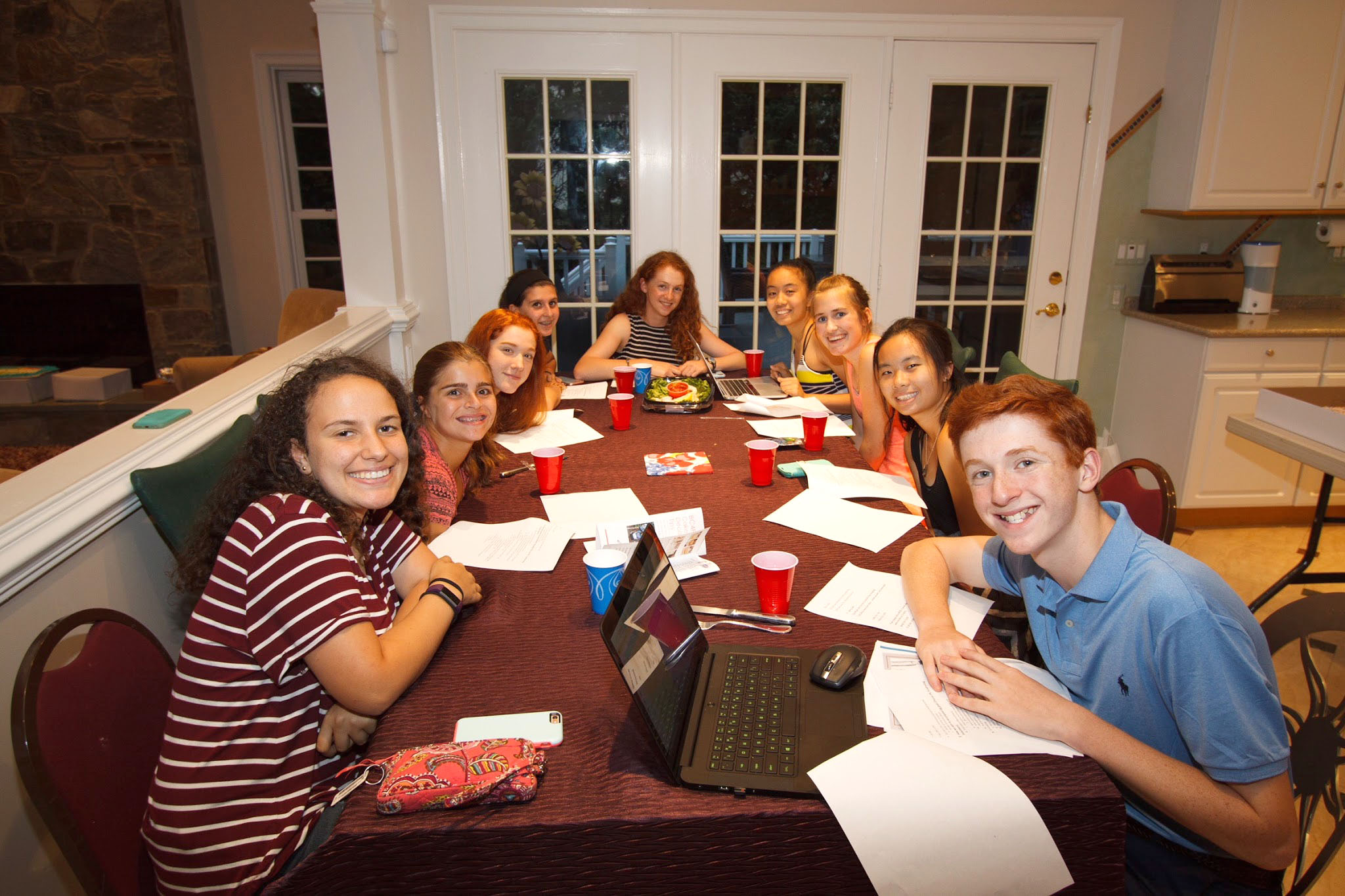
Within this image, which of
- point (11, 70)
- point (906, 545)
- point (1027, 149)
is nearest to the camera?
point (906, 545)

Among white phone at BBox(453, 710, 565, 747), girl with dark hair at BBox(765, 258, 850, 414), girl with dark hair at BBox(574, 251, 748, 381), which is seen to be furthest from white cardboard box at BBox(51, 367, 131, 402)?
white phone at BBox(453, 710, 565, 747)

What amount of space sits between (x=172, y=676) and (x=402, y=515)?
1.49 ft

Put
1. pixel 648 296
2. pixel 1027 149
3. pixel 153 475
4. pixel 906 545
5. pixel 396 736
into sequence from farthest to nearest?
pixel 1027 149, pixel 648 296, pixel 906 545, pixel 153 475, pixel 396 736

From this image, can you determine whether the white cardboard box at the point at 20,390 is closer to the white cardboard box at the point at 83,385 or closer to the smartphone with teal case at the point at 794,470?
the white cardboard box at the point at 83,385

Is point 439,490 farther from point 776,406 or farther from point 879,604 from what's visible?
point 776,406

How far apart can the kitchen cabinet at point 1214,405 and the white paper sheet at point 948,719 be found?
3.12m

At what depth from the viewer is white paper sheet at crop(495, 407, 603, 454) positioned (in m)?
2.40

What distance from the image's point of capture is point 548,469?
77.1 inches

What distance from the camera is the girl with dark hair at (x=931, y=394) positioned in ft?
6.72

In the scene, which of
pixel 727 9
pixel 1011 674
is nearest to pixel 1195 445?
pixel 727 9

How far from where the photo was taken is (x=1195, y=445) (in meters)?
3.72

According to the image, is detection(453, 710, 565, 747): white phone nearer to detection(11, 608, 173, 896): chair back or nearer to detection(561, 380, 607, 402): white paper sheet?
detection(11, 608, 173, 896): chair back

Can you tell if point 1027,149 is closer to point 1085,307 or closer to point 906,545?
point 1085,307

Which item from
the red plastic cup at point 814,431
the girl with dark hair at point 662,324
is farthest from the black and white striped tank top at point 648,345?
the red plastic cup at point 814,431
